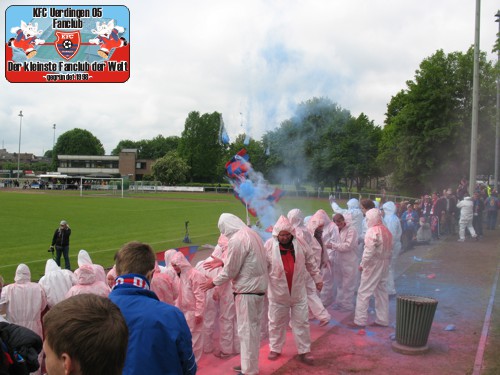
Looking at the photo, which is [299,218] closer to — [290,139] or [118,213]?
[290,139]

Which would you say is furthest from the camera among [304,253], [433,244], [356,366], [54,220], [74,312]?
[54,220]

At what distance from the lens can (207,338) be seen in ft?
22.8

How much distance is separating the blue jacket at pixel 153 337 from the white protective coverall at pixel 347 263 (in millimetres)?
6247

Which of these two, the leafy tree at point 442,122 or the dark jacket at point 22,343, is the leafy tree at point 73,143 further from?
the dark jacket at point 22,343

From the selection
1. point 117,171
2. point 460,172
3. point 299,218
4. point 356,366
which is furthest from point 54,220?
point 117,171

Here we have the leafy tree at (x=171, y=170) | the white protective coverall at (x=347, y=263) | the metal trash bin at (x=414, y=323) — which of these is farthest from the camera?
the leafy tree at (x=171, y=170)

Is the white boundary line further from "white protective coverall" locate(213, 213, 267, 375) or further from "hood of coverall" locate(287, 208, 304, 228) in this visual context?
"hood of coverall" locate(287, 208, 304, 228)

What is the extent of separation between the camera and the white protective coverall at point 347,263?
8.76 meters

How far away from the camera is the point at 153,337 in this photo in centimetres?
276

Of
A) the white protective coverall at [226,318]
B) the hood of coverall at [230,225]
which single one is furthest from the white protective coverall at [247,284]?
the white protective coverall at [226,318]

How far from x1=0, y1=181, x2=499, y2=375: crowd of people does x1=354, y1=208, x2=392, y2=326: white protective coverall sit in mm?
16

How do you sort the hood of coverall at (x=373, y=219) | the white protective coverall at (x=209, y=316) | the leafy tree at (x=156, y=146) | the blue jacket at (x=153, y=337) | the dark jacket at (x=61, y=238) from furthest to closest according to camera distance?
the leafy tree at (x=156, y=146)
the dark jacket at (x=61, y=238)
the hood of coverall at (x=373, y=219)
the white protective coverall at (x=209, y=316)
the blue jacket at (x=153, y=337)

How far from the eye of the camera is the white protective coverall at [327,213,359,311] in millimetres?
8762

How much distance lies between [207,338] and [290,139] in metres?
14.2
